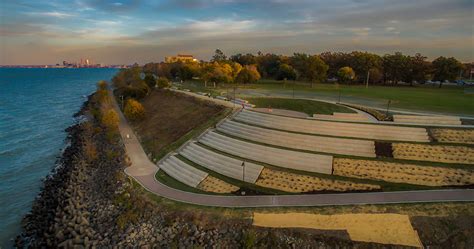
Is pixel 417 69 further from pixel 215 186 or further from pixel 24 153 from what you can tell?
pixel 24 153

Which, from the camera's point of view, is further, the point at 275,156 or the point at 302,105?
the point at 302,105

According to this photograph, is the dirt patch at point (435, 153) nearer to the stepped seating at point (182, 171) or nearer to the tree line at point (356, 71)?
the stepped seating at point (182, 171)

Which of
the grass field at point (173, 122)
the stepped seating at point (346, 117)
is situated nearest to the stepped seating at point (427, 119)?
the stepped seating at point (346, 117)

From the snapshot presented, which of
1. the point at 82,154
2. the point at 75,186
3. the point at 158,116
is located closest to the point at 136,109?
the point at 158,116

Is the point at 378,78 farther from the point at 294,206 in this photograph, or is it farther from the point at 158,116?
the point at 294,206

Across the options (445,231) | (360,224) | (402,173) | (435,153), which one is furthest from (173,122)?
(445,231)

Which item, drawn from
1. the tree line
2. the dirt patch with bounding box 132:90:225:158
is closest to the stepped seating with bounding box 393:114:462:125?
the dirt patch with bounding box 132:90:225:158

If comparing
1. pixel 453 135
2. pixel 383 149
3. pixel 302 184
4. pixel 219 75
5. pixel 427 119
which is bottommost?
pixel 302 184
